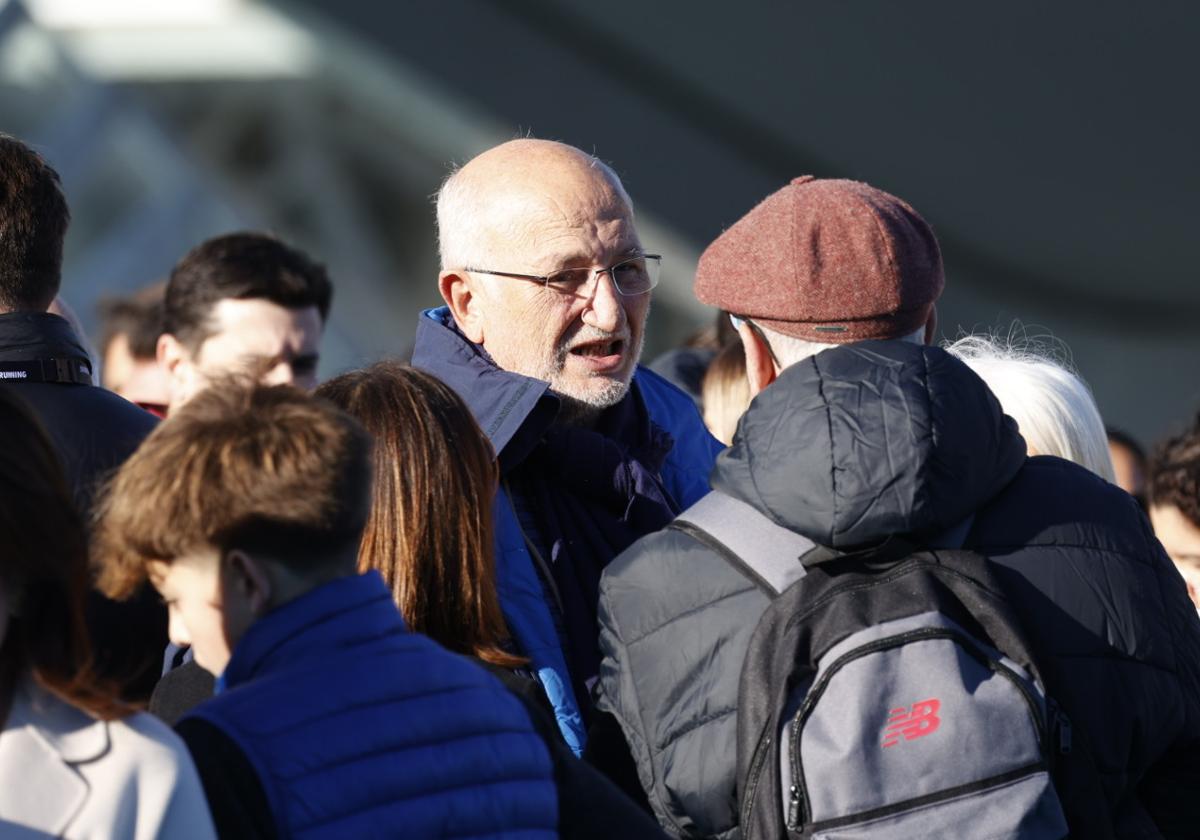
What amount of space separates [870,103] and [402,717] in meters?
12.2

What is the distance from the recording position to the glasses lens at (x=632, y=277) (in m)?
3.05

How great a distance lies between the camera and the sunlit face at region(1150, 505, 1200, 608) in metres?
3.70

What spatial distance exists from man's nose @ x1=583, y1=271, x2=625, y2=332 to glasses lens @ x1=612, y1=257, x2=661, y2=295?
0.02 meters

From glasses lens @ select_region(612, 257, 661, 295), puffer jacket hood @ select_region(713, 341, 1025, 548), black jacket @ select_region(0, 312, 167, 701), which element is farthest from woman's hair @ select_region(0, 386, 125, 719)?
glasses lens @ select_region(612, 257, 661, 295)

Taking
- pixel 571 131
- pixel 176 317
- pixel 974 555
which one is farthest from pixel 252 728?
pixel 571 131

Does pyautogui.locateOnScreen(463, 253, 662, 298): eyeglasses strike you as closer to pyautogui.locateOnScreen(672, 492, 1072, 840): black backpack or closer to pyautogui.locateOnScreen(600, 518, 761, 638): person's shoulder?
pyautogui.locateOnScreen(600, 518, 761, 638): person's shoulder

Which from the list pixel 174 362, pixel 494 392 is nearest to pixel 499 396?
pixel 494 392

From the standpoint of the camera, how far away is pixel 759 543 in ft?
6.97

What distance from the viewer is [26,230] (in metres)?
2.77

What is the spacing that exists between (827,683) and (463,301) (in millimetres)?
1354

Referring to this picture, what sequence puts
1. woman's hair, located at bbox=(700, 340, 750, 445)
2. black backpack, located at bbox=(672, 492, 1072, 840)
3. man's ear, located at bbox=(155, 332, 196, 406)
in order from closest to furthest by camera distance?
1. black backpack, located at bbox=(672, 492, 1072, 840)
2. woman's hair, located at bbox=(700, 340, 750, 445)
3. man's ear, located at bbox=(155, 332, 196, 406)

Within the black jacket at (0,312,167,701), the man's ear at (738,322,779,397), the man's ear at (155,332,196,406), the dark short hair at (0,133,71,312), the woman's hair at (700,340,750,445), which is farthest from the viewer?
the man's ear at (155,332,196,406)

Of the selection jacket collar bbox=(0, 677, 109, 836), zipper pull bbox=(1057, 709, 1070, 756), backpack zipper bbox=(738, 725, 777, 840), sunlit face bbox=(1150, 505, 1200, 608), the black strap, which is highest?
the black strap

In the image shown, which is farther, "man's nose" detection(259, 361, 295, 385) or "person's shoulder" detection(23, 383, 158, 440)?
"man's nose" detection(259, 361, 295, 385)
